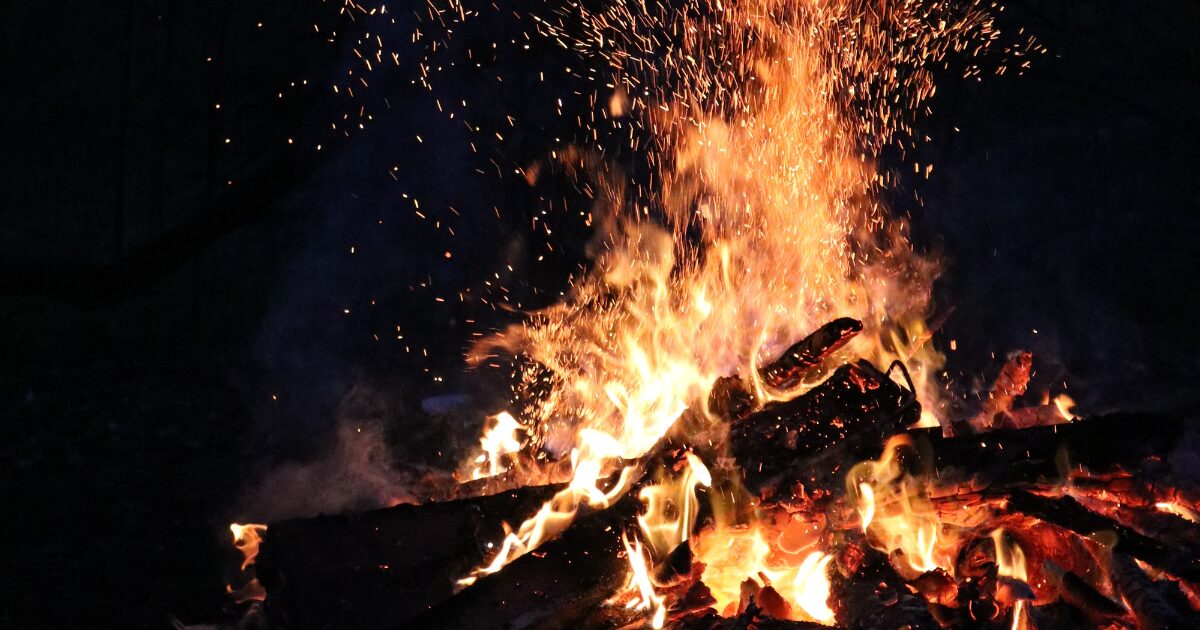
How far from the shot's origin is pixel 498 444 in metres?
4.68

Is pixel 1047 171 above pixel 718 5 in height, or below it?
below

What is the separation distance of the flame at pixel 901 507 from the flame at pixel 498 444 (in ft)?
5.77

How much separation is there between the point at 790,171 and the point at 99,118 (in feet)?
13.3

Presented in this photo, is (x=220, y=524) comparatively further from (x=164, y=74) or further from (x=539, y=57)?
(x=539, y=57)

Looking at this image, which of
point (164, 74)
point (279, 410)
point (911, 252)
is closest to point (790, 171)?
point (911, 252)

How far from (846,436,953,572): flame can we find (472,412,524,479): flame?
1758 mm

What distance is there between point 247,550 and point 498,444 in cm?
134

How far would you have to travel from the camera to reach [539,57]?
532 centimetres

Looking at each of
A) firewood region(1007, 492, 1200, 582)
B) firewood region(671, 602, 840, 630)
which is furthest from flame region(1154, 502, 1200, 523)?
firewood region(671, 602, 840, 630)

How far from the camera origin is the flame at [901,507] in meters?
3.42

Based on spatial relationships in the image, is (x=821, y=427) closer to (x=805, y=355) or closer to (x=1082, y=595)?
(x=805, y=355)

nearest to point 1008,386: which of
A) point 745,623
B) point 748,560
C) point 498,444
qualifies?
point 748,560

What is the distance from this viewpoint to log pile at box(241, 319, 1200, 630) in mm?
2990

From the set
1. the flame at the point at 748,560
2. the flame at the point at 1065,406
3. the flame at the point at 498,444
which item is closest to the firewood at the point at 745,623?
the flame at the point at 748,560
